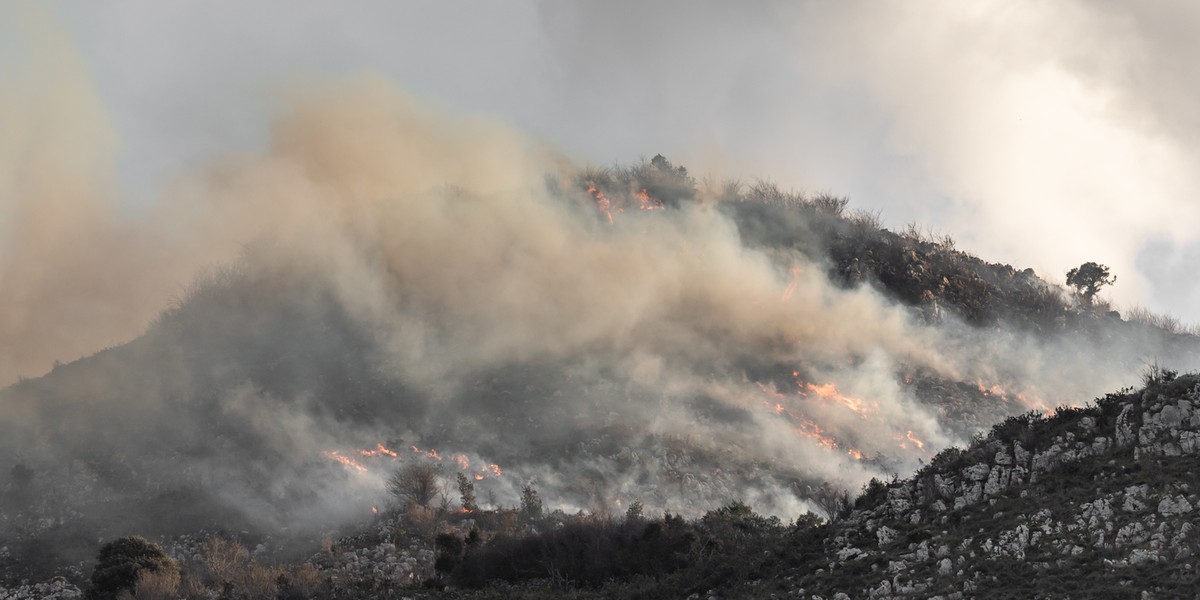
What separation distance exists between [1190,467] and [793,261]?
296ft

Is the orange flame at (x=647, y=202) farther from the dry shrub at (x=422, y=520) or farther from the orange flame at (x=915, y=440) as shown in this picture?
the dry shrub at (x=422, y=520)

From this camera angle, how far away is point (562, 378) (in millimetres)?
100625

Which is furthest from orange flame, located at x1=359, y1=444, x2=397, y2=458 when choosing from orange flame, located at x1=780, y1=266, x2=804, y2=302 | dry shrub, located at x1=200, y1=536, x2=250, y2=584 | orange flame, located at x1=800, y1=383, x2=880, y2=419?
orange flame, located at x1=780, y1=266, x2=804, y2=302

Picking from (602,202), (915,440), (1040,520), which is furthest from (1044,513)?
(602,202)

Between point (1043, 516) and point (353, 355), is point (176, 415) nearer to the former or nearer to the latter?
point (353, 355)

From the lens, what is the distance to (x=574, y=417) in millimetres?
92875

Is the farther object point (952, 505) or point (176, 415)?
point (176, 415)

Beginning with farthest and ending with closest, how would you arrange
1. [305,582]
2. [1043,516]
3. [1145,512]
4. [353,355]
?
[353,355]
[305,582]
[1043,516]
[1145,512]

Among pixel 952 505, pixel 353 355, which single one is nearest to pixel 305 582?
pixel 952 505

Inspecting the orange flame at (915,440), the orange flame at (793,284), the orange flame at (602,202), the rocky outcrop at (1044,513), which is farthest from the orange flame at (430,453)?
the orange flame at (602,202)

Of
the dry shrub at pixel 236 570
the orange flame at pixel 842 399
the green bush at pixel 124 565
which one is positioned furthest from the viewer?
the orange flame at pixel 842 399

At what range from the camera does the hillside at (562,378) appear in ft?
262

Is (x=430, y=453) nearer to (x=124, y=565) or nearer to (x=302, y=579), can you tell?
(x=302, y=579)

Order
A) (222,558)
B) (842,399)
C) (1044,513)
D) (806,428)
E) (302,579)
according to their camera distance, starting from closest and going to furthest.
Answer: (1044,513) < (302,579) < (222,558) < (806,428) < (842,399)
